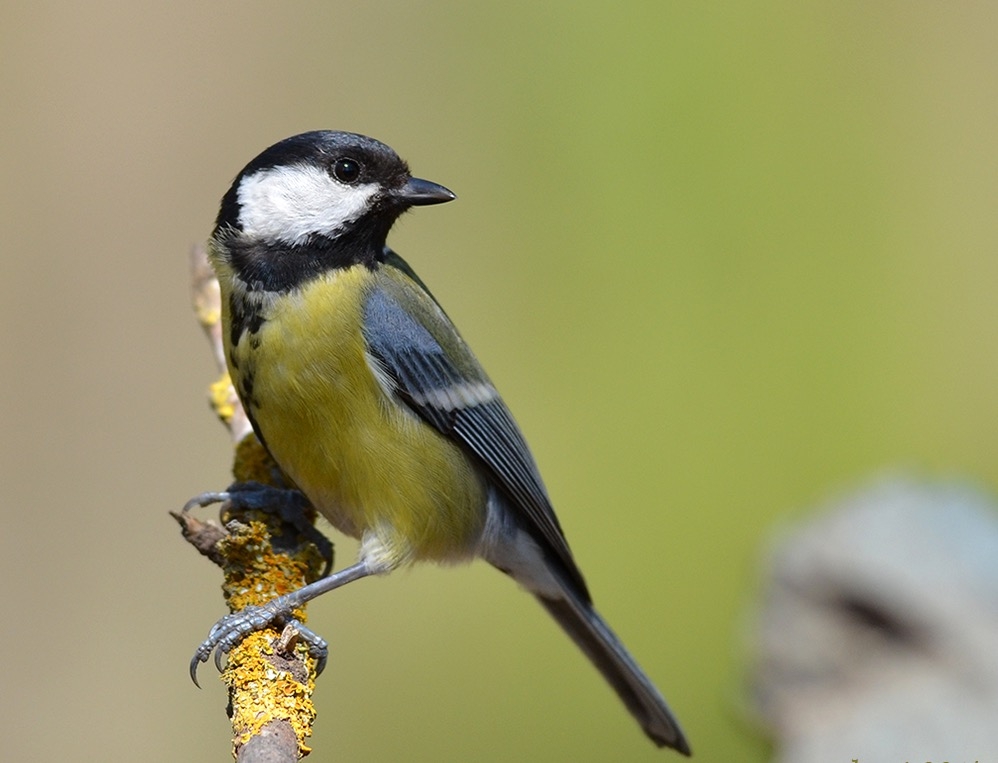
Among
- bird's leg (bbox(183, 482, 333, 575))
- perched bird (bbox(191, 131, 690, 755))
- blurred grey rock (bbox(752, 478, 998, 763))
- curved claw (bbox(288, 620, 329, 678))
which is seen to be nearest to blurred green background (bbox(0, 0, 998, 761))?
blurred grey rock (bbox(752, 478, 998, 763))

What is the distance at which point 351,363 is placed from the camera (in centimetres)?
197

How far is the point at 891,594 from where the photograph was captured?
2889 millimetres

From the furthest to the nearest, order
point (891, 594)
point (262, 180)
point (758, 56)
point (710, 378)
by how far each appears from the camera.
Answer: point (758, 56)
point (710, 378)
point (891, 594)
point (262, 180)

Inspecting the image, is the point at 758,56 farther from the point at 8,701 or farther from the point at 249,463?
the point at 8,701

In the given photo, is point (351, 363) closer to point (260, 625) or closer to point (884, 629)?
point (260, 625)

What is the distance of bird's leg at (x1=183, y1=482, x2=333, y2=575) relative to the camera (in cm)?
213

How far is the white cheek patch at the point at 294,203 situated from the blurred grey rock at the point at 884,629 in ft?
5.57

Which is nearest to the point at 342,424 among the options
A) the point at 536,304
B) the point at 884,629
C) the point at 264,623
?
the point at 264,623

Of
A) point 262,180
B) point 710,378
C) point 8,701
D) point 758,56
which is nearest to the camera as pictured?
point 262,180

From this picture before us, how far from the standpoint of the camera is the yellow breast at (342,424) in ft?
6.33

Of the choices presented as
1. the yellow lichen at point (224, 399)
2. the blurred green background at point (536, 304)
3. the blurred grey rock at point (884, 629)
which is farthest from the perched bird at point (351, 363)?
the blurred green background at point (536, 304)

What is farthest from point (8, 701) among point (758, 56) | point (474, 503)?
point (758, 56)

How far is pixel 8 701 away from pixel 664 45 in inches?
126

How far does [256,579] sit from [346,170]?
0.75 m
